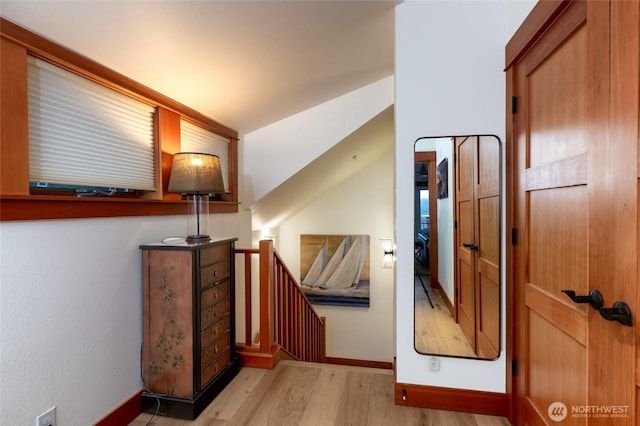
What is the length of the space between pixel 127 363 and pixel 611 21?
8.88ft

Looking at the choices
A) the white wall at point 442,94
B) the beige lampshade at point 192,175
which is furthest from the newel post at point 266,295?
the white wall at point 442,94

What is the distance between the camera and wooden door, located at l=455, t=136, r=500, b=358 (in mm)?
1828

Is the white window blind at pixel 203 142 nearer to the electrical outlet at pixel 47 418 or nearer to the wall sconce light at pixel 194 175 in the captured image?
the wall sconce light at pixel 194 175

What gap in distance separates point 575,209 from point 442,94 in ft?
3.33

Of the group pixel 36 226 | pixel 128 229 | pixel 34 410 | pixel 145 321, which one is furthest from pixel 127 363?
pixel 36 226

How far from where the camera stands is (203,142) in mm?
2658

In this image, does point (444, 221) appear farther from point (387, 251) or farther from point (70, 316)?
point (387, 251)

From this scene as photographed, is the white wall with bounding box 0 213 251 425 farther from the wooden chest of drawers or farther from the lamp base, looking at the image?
the lamp base

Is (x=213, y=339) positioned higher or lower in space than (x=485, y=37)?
lower

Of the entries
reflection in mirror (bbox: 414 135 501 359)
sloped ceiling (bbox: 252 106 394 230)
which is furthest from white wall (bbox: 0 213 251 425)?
reflection in mirror (bbox: 414 135 501 359)

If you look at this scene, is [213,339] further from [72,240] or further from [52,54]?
[52,54]

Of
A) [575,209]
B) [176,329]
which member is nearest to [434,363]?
[575,209]

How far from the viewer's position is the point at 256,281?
12.5ft

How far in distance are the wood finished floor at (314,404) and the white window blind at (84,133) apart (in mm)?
1500
